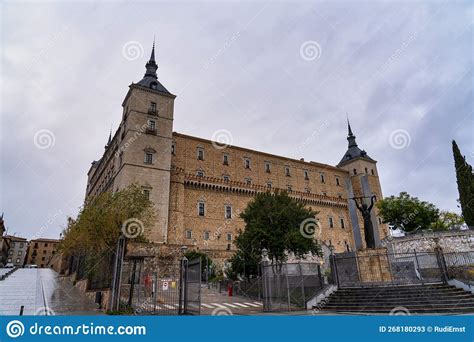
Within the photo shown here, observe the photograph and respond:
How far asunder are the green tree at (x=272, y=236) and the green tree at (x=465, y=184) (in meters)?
18.7

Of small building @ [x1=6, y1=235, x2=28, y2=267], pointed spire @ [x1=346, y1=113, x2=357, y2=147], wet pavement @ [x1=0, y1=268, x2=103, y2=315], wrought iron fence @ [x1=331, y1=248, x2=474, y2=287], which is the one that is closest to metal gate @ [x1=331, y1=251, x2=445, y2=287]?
wrought iron fence @ [x1=331, y1=248, x2=474, y2=287]

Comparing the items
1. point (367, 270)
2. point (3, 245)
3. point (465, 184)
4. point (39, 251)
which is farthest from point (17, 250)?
point (465, 184)

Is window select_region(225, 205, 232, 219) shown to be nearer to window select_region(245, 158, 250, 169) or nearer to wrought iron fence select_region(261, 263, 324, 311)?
window select_region(245, 158, 250, 169)

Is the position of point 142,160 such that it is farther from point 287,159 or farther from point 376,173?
point 376,173

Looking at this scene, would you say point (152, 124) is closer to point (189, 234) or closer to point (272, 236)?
point (189, 234)

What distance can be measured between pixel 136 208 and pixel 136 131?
1809cm

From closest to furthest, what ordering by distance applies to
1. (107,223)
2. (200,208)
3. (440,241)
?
(107,223), (440,241), (200,208)

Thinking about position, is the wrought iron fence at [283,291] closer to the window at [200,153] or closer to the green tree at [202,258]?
the green tree at [202,258]

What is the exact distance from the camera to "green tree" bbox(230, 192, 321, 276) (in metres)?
23.1

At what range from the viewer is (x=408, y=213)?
42.3 meters

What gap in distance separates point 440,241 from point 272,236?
17347 mm

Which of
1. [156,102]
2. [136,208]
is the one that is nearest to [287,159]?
[156,102]

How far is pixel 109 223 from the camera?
1638 cm

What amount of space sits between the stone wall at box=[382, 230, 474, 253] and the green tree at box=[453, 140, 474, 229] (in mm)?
2465
